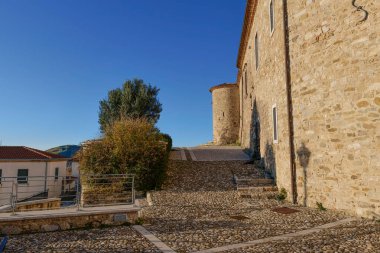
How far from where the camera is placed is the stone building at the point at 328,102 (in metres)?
6.63

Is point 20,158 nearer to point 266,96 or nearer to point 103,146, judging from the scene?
point 103,146

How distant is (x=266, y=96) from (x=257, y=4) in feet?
16.6

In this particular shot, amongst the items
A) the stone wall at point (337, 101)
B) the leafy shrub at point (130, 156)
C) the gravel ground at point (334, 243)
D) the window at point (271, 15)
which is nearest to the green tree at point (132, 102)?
the leafy shrub at point (130, 156)

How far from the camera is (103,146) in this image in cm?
1116

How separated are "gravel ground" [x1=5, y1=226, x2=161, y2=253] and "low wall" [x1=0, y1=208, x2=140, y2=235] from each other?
232 mm

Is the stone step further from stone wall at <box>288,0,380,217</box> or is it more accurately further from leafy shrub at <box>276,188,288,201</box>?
stone wall at <box>288,0,380,217</box>

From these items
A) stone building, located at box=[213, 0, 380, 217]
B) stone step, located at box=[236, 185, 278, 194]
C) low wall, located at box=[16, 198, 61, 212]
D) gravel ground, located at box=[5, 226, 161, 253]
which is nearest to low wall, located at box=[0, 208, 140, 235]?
gravel ground, located at box=[5, 226, 161, 253]

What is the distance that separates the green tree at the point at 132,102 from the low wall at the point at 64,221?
17690 mm

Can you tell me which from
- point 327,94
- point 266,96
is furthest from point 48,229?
point 266,96

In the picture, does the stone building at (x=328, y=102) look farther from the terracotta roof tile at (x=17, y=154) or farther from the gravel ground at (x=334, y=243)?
the terracotta roof tile at (x=17, y=154)

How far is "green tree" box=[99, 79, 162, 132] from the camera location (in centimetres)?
2427

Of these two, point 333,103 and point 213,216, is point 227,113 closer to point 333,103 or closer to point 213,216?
point 333,103

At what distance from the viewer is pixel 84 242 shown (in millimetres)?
5188

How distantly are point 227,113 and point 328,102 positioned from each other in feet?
68.5
